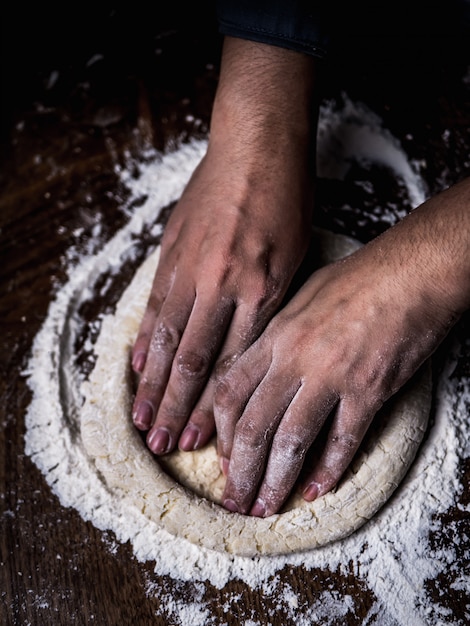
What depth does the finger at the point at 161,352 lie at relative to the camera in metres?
1.05

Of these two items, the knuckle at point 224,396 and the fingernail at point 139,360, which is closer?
the knuckle at point 224,396

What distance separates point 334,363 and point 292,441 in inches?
5.4

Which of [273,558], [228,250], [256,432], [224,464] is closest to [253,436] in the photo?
[256,432]

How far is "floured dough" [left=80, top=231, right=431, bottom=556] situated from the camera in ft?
3.18

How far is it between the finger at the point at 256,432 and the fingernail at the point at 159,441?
0.13m

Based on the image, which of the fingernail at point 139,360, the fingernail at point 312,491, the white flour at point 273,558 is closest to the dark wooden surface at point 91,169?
the white flour at point 273,558

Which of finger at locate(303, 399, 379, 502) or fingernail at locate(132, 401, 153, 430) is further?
fingernail at locate(132, 401, 153, 430)

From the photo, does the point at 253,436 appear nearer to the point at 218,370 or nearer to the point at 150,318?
the point at 218,370

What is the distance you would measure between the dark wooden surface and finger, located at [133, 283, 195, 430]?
215mm

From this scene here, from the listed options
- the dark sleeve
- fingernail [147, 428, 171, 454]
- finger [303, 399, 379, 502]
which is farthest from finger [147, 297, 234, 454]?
the dark sleeve

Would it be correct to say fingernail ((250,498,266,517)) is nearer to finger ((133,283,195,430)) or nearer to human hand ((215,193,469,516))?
human hand ((215,193,469,516))

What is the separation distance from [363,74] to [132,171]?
592mm

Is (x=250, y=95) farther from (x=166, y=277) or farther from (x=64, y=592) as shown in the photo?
(x=64, y=592)

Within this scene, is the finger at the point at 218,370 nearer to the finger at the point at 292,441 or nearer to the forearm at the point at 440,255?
the finger at the point at 292,441
